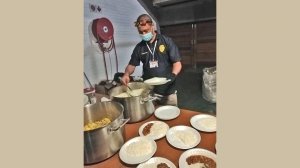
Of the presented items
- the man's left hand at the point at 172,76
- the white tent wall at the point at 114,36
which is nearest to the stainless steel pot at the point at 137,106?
the man's left hand at the point at 172,76

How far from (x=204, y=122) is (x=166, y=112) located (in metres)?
0.24

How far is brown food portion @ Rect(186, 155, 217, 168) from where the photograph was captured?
57 cm

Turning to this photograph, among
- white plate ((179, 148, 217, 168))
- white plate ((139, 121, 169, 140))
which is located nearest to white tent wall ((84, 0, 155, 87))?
white plate ((139, 121, 169, 140))

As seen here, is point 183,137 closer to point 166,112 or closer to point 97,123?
point 166,112

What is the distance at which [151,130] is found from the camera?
2.60 feet

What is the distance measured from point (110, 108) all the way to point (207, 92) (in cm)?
216

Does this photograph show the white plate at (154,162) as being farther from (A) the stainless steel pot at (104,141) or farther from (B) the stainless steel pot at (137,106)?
(B) the stainless steel pot at (137,106)

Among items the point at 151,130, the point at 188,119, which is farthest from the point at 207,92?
the point at 151,130

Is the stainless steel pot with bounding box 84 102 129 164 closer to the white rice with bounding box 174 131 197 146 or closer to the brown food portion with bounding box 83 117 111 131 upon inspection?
the brown food portion with bounding box 83 117 111 131

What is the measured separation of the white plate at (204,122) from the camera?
29.8 inches

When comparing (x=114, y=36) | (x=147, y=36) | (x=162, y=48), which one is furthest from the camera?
(x=114, y=36)

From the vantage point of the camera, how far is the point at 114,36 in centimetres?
275

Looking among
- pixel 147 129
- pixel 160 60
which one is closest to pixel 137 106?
pixel 147 129

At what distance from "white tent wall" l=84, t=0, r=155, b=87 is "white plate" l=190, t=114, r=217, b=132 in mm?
1701
